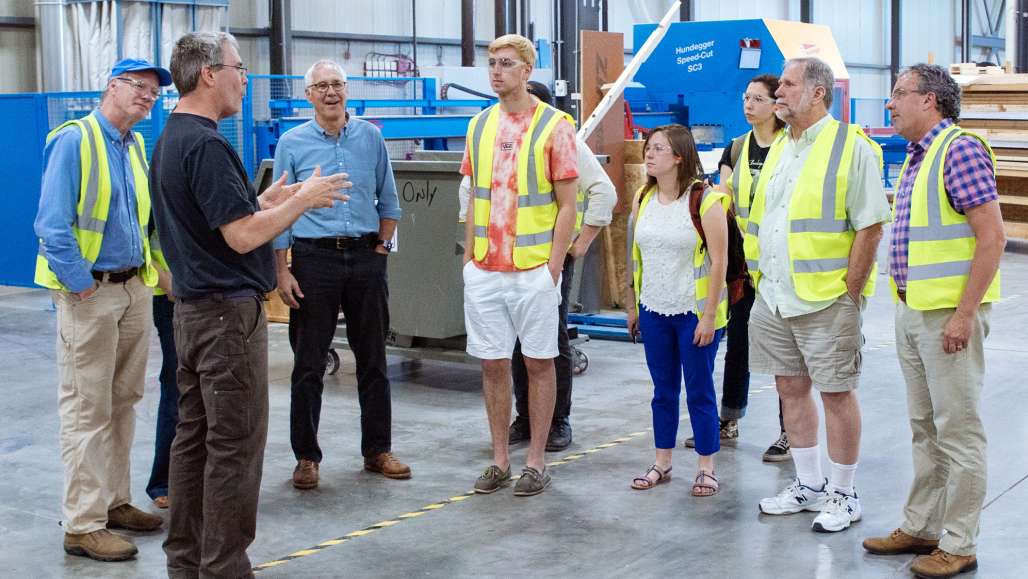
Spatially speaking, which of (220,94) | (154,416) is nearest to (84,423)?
(220,94)

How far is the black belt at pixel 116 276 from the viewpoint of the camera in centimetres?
416

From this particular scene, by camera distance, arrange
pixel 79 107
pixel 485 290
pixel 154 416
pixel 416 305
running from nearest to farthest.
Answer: pixel 485 290
pixel 154 416
pixel 416 305
pixel 79 107

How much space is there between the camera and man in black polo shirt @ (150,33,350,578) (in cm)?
340

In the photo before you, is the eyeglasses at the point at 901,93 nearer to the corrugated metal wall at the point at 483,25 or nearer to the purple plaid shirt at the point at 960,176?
the purple plaid shirt at the point at 960,176

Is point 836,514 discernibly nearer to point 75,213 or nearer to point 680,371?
point 680,371

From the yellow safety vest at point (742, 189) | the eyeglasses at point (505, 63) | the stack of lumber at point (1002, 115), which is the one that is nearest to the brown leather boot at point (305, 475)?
the eyeglasses at point (505, 63)

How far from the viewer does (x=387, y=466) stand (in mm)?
5184

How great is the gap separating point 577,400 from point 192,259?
11.5 ft

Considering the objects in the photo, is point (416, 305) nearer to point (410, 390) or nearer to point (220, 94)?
point (410, 390)

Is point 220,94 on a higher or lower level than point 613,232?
higher

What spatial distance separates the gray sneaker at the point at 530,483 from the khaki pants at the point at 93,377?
159cm

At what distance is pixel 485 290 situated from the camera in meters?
4.84

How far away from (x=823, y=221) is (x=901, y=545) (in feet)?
3.74

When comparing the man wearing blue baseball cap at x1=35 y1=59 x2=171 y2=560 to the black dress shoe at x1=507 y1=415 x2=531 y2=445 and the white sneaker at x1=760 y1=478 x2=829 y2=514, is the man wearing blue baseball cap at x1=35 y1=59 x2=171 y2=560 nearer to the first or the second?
the black dress shoe at x1=507 y1=415 x2=531 y2=445
